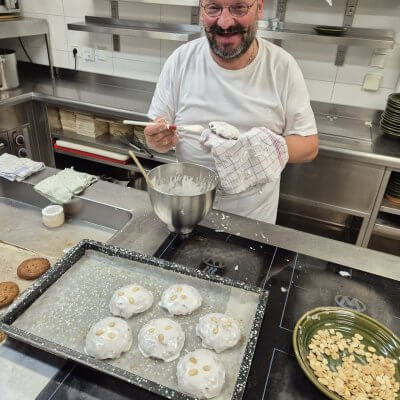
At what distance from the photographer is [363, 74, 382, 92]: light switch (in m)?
2.23

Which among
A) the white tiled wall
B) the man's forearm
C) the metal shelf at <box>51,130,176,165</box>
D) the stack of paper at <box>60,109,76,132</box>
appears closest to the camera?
the man's forearm

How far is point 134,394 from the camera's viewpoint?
29.3 inches

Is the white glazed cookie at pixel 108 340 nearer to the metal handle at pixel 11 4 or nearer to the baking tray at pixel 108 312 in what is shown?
the baking tray at pixel 108 312

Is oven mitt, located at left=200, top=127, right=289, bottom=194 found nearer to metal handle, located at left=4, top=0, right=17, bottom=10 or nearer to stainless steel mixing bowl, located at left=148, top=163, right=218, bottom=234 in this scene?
stainless steel mixing bowl, located at left=148, top=163, right=218, bottom=234

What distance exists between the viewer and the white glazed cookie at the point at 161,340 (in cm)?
80

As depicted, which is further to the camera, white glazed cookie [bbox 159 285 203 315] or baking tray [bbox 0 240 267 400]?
white glazed cookie [bbox 159 285 203 315]

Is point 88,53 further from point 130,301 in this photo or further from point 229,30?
point 130,301

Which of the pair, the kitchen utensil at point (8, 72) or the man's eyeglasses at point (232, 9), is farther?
the kitchen utensil at point (8, 72)

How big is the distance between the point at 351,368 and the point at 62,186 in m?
1.14

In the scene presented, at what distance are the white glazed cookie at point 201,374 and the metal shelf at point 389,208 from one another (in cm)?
165

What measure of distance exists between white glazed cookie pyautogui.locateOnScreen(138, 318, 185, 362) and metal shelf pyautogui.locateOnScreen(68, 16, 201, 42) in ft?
6.03

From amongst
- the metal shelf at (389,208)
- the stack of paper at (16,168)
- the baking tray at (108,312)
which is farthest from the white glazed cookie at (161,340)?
the metal shelf at (389,208)

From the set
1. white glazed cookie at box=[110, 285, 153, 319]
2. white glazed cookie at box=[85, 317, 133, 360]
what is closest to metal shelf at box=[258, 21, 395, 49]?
white glazed cookie at box=[110, 285, 153, 319]

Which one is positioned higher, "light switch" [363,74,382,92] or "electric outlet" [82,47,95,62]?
"light switch" [363,74,382,92]
